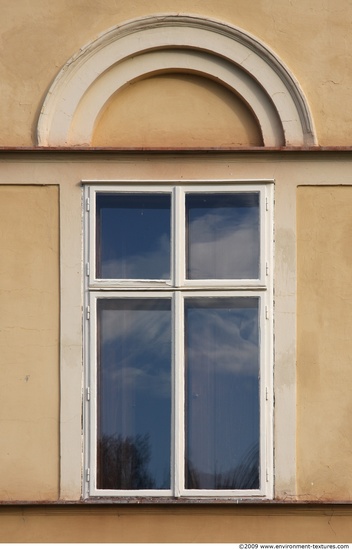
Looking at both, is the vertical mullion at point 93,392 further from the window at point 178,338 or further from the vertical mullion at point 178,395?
the vertical mullion at point 178,395

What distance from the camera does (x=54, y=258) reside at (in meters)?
6.57

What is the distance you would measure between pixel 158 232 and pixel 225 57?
47.2 inches

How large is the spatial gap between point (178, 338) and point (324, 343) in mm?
913

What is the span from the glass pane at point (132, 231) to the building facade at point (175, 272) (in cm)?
1

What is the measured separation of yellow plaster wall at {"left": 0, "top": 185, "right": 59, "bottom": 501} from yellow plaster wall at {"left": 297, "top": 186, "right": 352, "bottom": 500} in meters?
1.54

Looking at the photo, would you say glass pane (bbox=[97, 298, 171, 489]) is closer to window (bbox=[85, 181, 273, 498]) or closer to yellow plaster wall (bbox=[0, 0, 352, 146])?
window (bbox=[85, 181, 273, 498])

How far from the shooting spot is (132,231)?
666 cm

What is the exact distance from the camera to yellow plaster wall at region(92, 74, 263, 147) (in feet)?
21.9

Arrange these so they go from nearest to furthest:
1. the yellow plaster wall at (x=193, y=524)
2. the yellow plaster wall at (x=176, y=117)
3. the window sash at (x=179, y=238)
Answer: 1. the yellow plaster wall at (x=193, y=524)
2. the window sash at (x=179, y=238)
3. the yellow plaster wall at (x=176, y=117)

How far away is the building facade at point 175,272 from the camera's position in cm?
646

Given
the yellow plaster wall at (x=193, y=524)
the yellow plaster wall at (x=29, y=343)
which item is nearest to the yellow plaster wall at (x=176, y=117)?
the yellow plaster wall at (x=29, y=343)

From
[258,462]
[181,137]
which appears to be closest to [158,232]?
[181,137]

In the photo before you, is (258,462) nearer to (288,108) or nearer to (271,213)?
(271,213)

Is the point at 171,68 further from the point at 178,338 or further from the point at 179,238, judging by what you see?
the point at 178,338
